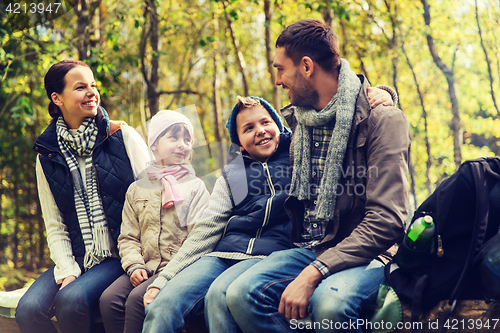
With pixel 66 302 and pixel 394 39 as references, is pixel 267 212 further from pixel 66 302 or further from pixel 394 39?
pixel 394 39

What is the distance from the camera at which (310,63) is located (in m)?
2.19

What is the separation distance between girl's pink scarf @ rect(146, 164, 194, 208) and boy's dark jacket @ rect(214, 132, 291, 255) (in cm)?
32

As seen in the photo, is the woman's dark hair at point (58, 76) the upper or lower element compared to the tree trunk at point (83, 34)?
lower

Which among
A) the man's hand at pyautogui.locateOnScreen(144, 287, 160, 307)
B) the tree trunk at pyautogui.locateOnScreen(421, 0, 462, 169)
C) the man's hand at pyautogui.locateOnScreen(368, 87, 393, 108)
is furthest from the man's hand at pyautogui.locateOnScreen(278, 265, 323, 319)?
the tree trunk at pyautogui.locateOnScreen(421, 0, 462, 169)

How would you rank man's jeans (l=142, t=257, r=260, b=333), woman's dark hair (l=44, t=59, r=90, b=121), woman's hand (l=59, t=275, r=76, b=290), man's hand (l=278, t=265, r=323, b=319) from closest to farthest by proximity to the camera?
man's hand (l=278, t=265, r=323, b=319)
man's jeans (l=142, t=257, r=260, b=333)
woman's hand (l=59, t=275, r=76, b=290)
woman's dark hair (l=44, t=59, r=90, b=121)

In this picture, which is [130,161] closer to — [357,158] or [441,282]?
[357,158]

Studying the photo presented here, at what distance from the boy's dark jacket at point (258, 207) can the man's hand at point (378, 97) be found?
0.63 metres

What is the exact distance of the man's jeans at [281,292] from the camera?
1712 mm

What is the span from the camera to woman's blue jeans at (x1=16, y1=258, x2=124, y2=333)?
2.28 meters

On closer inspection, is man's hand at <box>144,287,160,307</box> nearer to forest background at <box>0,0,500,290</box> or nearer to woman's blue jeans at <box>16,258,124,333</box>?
woman's blue jeans at <box>16,258,124,333</box>

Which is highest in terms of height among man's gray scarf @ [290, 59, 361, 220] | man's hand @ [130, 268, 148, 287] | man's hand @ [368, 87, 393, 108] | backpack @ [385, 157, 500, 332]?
man's hand @ [368, 87, 393, 108]

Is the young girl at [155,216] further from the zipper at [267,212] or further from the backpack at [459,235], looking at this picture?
the backpack at [459,235]

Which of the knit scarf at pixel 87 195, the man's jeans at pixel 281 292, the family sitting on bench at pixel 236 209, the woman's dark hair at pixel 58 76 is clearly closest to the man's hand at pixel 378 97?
the family sitting on bench at pixel 236 209

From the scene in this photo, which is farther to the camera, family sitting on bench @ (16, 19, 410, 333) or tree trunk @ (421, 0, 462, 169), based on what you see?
tree trunk @ (421, 0, 462, 169)
